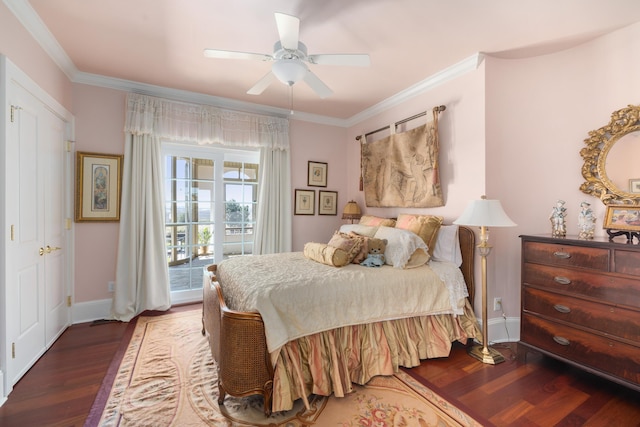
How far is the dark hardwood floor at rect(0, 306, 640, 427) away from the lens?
5.80 feet

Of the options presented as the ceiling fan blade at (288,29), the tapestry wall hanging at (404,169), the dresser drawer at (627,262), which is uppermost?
the ceiling fan blade at (288,29)

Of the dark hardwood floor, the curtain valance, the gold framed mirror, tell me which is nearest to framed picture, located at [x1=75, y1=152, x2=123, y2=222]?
the curtain valance

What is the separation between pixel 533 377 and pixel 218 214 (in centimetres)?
368

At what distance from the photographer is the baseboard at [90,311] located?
320cm

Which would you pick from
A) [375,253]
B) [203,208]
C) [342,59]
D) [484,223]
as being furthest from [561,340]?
[203,208]

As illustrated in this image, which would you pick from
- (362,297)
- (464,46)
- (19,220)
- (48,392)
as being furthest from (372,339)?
(19,220)

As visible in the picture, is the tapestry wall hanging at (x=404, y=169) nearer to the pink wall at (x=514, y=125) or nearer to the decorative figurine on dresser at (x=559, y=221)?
the pink wall at (x=514, y=125)

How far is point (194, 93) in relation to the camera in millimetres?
3668

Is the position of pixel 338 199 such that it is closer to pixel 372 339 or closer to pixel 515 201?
pixel 515 201

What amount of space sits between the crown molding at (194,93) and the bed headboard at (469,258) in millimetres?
1581

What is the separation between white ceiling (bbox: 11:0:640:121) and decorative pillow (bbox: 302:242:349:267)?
1.78 metres

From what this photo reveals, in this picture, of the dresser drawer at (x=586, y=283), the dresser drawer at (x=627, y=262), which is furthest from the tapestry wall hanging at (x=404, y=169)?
the dresser drawer at (x=627, y=262)

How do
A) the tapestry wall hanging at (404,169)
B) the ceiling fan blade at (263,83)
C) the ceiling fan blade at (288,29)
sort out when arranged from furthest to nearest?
the tapestry wall hanging at (404,169) → the ceiling fan blade at (263,83) → the ceiling fan blade at (288,29)

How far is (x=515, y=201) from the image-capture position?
2.77 meters
